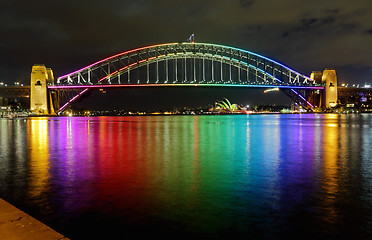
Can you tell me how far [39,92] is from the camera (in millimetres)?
75625

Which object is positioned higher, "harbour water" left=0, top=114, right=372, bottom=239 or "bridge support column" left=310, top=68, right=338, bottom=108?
"bridge support column" left=310, top=68, right=338, bottom=108

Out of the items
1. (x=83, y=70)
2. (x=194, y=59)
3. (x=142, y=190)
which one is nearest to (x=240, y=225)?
(x=142, y=190)

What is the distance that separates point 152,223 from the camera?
4.88m

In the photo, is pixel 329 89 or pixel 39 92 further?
pixel 329 89

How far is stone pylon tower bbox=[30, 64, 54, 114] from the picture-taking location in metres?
75.4

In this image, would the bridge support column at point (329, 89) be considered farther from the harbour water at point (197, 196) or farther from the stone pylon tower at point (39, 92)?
the harbour water at point (197, 196)

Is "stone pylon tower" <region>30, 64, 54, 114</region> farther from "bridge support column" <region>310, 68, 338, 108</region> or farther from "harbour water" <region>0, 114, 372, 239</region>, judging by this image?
"harbour water" <region>0, 114, 372, 239</region>

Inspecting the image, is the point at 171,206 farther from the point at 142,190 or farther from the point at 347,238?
the point at 347,238

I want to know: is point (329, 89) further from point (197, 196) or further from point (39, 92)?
point (197, 196)

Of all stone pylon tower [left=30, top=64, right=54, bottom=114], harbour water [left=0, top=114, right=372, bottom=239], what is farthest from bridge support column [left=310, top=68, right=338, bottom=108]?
harbour water [left=0, top=114, right=372, bottom=239]

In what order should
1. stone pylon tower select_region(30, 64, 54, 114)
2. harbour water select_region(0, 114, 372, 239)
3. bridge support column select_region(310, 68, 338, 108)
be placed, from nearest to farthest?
harbour water select_region(0, 114, 372, 239) < stone pylon tower select_region(30, 64, 54, 114) < bridge support column select_region(310, 68, 338, 108)

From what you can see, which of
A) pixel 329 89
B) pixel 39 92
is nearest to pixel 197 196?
pixel 39 92

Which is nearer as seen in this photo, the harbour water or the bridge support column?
the harbour water

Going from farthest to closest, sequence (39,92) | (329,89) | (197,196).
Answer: (329,89) < (39,92) < (197,196)
